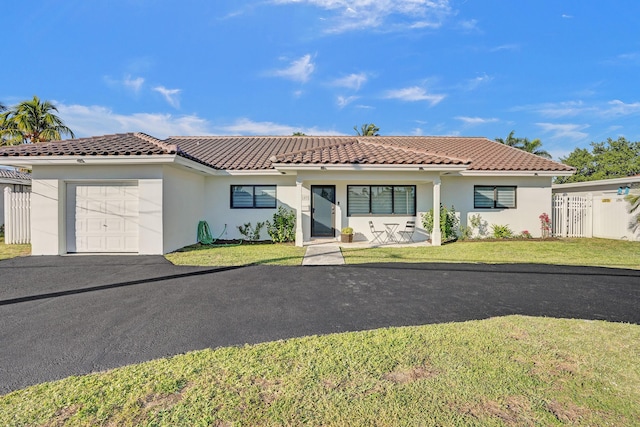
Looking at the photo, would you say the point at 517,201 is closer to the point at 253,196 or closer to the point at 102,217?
the point at 253,196

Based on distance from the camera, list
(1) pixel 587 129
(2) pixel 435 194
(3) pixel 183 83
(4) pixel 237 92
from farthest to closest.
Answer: (1) pixel 587 129 → (4) pixel 237 92 → (3) pixel 183 83 → (2) pixel 435 194

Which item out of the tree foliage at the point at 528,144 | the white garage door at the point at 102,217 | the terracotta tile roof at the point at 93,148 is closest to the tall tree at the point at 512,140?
the tree foliage at the point at 528,144

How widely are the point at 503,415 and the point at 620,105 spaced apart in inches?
1084

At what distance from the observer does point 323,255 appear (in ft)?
32.9

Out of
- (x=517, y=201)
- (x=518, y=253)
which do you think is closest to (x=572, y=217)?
(x=517, y=201)

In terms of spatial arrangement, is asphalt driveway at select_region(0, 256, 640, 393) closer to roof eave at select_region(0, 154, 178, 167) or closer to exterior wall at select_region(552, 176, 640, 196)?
roof eave at select_region(0, 154, 178, 167)

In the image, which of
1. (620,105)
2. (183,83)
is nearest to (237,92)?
(183,83)

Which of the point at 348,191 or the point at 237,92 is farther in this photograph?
the point at 237,92

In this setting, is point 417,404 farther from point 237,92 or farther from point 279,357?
point 237,92

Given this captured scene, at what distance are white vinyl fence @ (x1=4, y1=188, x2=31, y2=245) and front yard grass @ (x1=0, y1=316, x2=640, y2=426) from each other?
42.3 ft

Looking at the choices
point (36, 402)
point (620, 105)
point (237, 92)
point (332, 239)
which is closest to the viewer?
point (36, 402)

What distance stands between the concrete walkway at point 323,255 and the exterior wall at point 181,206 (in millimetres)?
4646

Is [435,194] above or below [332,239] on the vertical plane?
above

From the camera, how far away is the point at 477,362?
3.28 m
